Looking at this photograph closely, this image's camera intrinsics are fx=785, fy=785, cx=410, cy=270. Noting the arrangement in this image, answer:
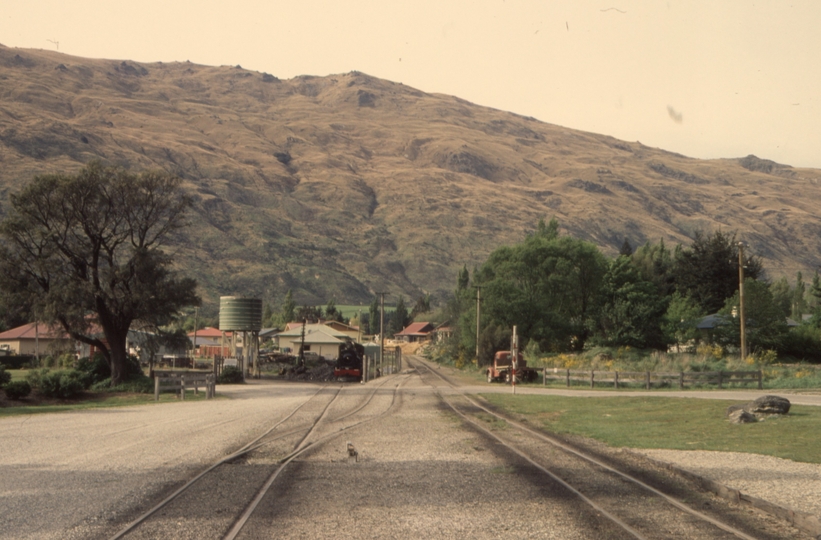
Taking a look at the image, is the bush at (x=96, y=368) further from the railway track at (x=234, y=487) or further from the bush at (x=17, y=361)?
the bush at (x=17, y=361)

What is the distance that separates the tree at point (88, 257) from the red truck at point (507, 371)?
75.0 ft

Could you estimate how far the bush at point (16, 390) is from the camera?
32344 millimetres

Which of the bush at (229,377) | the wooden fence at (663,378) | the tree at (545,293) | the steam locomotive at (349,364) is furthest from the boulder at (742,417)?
the tree at (545,293)

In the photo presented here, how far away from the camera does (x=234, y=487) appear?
1262 centimetres

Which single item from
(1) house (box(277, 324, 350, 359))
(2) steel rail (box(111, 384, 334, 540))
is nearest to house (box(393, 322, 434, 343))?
(1) house (box(277, 324, 350, 359))

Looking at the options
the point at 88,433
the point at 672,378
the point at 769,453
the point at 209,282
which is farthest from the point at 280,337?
the point at 769,453

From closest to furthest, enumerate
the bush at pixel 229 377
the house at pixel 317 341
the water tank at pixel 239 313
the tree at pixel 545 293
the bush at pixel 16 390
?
the bush at pixel 16 390 < the bush at pixel 229 377 < the water tank at pixel 239 313 < the tree at pixel 545 293 < the house at pixel 317 341

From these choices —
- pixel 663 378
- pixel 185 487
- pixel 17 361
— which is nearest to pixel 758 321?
pixel 663 378

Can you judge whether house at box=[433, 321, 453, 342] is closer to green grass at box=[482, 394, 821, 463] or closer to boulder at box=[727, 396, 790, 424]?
green grass at box=[482, 394, 821, 463]

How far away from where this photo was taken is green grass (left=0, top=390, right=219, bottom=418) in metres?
29.6

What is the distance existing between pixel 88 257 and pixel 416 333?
5785 inches

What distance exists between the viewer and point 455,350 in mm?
95562

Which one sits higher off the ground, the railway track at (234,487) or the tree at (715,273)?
the tree at (715,273)

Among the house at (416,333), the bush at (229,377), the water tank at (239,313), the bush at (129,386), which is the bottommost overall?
the bush at (229,377)
